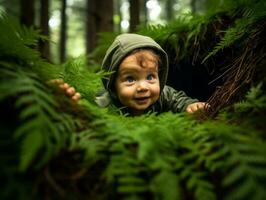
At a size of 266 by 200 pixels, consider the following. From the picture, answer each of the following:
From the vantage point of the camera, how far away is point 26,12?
19.9ft

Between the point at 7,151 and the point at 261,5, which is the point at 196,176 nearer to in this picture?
the point at 7,151

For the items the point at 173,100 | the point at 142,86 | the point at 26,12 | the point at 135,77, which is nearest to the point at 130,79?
the point at 135,77

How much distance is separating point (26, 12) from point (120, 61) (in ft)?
12.0

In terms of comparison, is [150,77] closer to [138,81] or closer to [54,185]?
[138,81]

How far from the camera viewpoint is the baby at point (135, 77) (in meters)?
3.21

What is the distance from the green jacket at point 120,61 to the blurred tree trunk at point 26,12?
3.09 m

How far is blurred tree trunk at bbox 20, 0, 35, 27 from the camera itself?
6047mm

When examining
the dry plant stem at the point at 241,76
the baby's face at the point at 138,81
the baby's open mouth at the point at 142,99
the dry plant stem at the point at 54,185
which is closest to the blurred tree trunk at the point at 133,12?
the baby's face at the point at 138,81

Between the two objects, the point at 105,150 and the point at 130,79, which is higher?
the point at 130,79

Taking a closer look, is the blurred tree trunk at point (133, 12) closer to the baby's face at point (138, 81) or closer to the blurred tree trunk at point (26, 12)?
the blurred tree trunk at point (26, 12)

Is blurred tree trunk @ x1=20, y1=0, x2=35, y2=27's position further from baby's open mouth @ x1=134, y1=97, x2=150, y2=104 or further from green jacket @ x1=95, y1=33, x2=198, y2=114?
baby's open mouth @ x1=134, y1=97, x2=150, y2=104

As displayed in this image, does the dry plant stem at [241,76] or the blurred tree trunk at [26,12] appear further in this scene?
the blurred tree trunk at [26,12]

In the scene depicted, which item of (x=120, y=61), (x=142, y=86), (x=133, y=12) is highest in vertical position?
(x=133, y=12)

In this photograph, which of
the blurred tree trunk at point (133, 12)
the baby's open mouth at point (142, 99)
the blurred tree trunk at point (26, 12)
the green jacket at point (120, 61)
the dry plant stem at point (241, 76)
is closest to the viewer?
the dry plant stem at point (241, 76)
